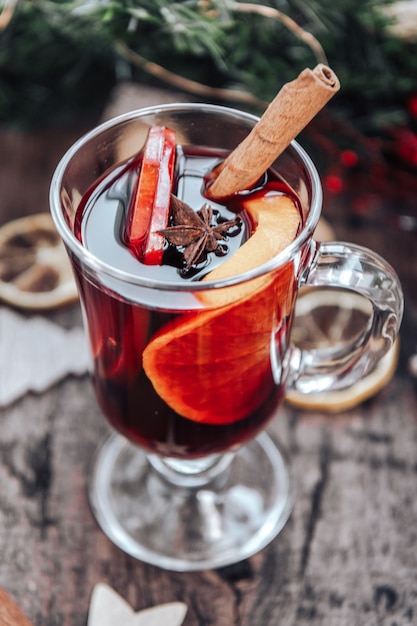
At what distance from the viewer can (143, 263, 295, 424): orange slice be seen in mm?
927

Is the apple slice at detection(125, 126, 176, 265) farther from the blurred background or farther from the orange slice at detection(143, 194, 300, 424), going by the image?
the blurred background

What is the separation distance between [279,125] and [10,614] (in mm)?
806

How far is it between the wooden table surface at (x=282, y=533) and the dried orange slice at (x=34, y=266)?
0.19 meters

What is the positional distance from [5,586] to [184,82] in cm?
102

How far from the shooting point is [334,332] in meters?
1.52

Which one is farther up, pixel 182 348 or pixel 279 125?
pixel 279 125

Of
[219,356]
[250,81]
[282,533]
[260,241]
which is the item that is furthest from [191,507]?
[250,81]

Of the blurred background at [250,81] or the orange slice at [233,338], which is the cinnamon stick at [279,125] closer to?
the orange slice at [233,338]

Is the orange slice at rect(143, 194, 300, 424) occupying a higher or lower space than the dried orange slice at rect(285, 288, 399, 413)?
higher

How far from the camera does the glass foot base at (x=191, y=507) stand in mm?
1297

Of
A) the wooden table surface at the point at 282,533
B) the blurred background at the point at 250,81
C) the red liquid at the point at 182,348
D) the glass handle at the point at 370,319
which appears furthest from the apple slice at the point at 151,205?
the wooden table surface at the point at 282,533

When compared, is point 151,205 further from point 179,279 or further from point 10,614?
point 10,614

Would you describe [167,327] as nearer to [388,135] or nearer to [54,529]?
[54,529]

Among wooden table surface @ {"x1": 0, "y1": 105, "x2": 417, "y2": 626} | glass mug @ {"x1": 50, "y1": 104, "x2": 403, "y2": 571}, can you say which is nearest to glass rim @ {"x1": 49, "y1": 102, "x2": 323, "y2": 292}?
glass mug @ {"x1": 50, "y1": 104, "x2": 403, "y2": 571}
